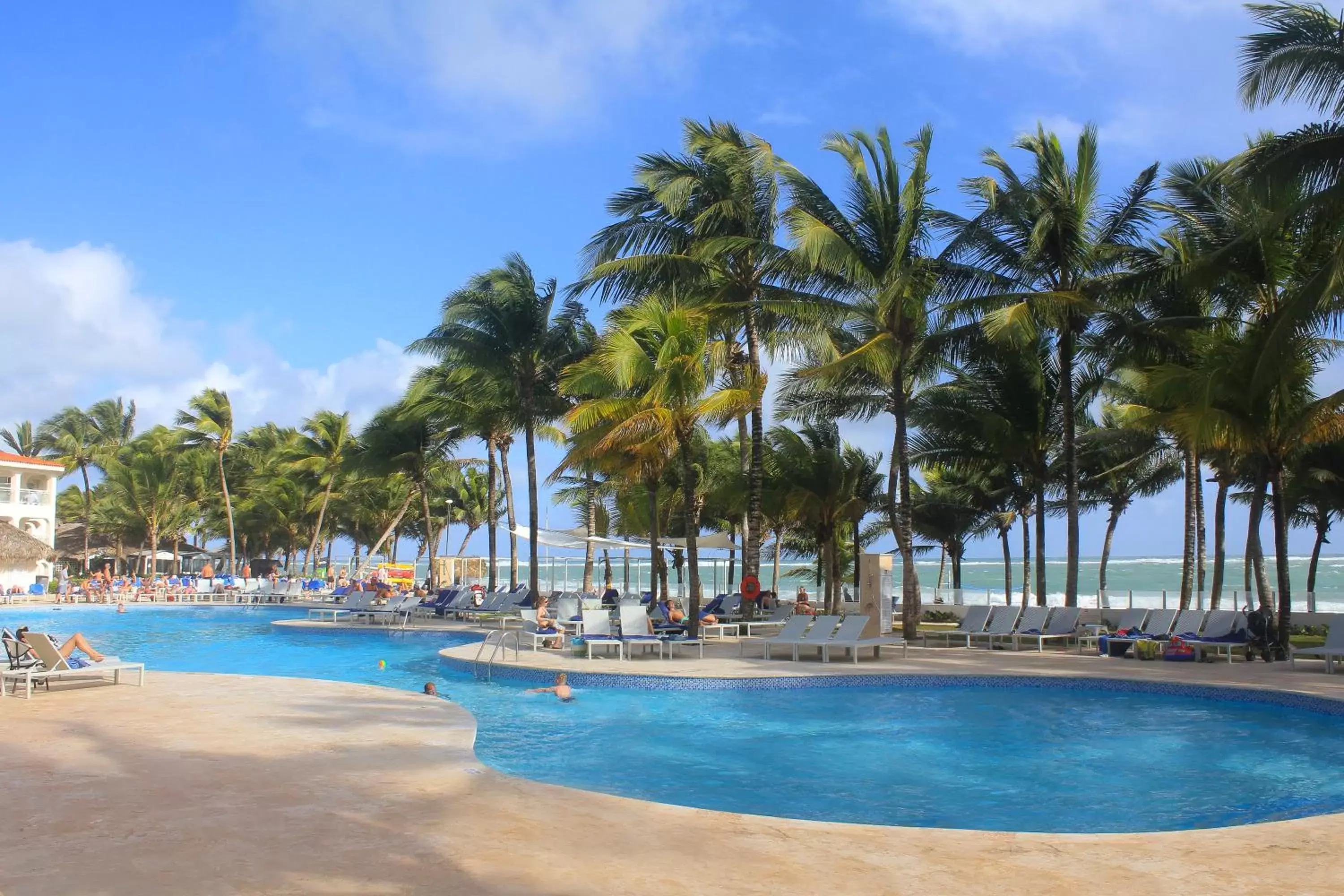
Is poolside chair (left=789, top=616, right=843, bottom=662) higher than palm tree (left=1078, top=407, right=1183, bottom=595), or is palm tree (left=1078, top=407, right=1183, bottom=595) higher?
palm tree (left=1078, top=407, right=1183, bottom=595)

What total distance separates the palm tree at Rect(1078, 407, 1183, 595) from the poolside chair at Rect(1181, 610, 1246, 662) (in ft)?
17.0

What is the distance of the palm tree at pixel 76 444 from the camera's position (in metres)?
54.5

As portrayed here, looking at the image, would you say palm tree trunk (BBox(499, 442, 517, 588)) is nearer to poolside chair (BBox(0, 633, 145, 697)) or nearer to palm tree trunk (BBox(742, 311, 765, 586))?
palm tree trunk (BBox(742, 311, 765, 586))

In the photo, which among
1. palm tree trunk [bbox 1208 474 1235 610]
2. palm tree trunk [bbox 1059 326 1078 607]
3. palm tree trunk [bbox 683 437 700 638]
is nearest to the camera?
palm tree trunk [bbox 683 437 700 638]

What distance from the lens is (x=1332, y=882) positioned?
4.68 m

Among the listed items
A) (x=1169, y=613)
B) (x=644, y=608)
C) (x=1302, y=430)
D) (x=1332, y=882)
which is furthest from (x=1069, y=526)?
(x=1332, y=882)

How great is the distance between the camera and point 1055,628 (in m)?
17.4

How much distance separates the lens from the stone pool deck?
15.1 feet

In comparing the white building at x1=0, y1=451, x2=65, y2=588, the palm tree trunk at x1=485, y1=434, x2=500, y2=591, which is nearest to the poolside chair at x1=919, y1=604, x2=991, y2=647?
the palm tree trunk at x1=485, y1=434, x2=500, y2=591

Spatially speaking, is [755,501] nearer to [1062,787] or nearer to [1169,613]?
[1169,613]

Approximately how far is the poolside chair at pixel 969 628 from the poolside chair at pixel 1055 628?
0.65 m

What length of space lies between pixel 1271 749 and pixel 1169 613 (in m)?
7.55

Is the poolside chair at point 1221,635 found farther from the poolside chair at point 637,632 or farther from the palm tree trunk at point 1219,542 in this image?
the poolside chair at point 637,632

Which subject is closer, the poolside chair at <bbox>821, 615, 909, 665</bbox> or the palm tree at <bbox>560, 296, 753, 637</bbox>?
the poolside chair at <bbox>821, 615, 909, 665</bbox>
